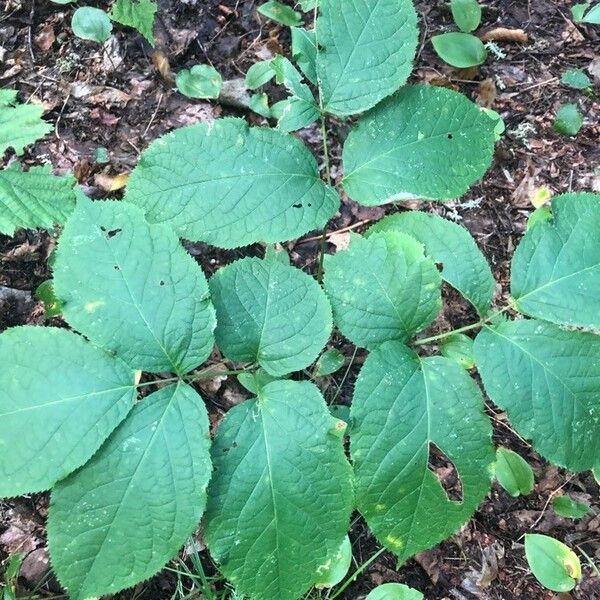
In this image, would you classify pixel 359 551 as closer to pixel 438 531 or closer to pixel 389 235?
pixel 438 531

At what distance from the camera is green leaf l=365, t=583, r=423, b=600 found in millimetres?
2285

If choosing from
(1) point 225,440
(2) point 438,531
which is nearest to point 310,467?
(1) point 225,440

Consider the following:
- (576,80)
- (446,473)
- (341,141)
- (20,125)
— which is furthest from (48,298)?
(576,80)

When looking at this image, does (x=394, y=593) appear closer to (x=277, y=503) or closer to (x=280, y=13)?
(x=277, y=503)

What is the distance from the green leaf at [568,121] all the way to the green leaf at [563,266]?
4.10 feet

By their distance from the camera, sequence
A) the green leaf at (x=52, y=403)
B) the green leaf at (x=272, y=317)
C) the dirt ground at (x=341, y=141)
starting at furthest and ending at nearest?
the dirt ground at (x=341, y=141) → the green leaf at (x=272, y=317) → the green leaf at (x=52, y=403)

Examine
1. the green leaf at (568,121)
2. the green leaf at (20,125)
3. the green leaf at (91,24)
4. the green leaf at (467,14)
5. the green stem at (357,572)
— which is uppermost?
the green leaf at (91,24)

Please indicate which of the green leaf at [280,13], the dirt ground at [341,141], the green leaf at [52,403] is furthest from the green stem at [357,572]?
the green leaf at [280,13]

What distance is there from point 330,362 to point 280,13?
1873 millimetres

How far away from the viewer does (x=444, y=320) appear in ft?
9.34

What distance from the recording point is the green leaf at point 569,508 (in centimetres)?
262

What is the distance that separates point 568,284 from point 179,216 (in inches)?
54.6

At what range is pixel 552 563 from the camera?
2.49m

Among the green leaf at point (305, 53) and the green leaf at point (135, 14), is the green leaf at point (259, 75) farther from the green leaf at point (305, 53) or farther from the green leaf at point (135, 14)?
the green leaf at point (305, 53)
